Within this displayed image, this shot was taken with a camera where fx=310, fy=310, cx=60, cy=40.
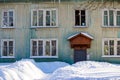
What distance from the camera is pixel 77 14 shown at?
1164 inches

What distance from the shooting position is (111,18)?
96.0 feet

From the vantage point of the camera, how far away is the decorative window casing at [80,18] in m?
29.3

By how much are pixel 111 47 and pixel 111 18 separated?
2.74 meters

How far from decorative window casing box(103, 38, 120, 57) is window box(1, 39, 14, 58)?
889 cm

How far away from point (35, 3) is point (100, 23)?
6.52m

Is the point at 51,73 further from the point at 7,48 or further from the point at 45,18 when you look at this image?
the point at 7,48

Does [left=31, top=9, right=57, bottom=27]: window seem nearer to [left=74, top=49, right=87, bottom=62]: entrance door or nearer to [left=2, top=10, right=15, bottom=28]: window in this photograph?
[left=2, top=10, right=15, bottom=28]: window

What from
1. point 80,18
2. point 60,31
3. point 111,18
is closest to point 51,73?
point 60,31

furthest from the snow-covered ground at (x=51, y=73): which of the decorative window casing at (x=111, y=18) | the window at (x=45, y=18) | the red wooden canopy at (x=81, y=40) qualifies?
the decorative window casing at (x=111, y=18)

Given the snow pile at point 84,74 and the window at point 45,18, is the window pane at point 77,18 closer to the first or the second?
the window at point 45,18

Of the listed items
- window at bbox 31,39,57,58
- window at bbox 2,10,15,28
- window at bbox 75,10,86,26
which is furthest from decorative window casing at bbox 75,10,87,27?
window at bbox 2,10,15,28

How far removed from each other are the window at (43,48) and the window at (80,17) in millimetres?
2858

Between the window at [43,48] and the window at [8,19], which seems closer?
the window at [43,48]

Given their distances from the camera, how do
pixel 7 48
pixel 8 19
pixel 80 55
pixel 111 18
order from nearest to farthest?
pixel 111 18 < pixel 80 55 < pixel 7 48 < pixel 8 19
